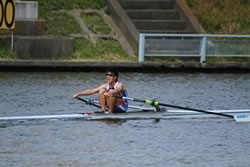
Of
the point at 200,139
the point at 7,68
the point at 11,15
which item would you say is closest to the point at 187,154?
the point at 200,139

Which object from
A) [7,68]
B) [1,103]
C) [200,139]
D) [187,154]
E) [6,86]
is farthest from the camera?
[7,68]

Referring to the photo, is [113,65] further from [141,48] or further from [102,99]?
[102,99]

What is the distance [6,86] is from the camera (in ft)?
74.6

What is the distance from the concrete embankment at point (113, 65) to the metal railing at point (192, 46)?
32.5 inches

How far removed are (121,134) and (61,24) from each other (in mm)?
16373

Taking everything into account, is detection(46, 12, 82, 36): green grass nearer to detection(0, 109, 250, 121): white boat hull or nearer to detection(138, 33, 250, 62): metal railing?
detection(138, 33, 250, 62): metal railing

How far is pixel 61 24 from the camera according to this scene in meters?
30.9

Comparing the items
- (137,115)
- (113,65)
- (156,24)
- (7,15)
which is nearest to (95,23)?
(156,24)

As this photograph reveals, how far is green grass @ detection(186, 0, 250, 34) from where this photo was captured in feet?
109

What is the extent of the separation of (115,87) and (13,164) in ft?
16.4

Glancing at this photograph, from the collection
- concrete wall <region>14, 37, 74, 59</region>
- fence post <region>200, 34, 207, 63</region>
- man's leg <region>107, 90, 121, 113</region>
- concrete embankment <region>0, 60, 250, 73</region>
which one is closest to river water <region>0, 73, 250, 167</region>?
man's leg <region>107, 90, 121, 113</region>

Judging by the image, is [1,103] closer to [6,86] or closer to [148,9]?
[6,86]

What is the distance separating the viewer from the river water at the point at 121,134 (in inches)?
495

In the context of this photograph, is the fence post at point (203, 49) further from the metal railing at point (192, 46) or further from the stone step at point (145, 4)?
the stone step at point (145, 4)
